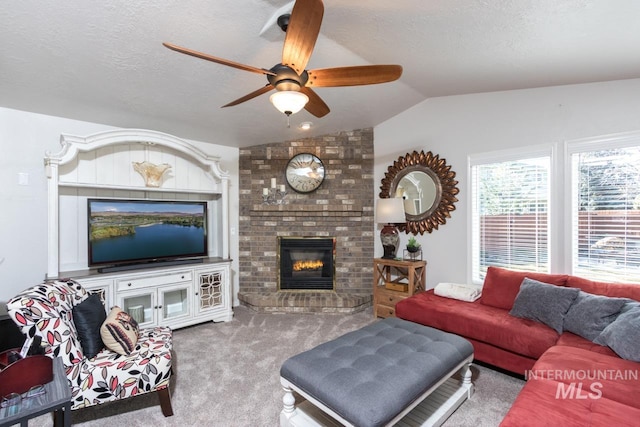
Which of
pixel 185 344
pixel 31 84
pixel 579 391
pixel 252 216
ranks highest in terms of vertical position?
pixel 31 84

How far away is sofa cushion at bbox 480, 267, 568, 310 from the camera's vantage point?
8.84ft

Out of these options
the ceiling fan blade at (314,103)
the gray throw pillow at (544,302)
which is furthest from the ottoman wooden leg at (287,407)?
the gray throw pillow at (544,302)

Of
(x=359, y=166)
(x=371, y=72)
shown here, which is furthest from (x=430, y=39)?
→ (x=359, y=166)

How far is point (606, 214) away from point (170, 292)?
170 inches

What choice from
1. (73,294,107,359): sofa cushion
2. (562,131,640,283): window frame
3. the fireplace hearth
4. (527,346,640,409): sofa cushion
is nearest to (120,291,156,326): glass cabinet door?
(73,294,107,359): sofa cushion

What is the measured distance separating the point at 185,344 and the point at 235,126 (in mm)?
2441

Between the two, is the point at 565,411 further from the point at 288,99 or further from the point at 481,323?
the point at 288,99

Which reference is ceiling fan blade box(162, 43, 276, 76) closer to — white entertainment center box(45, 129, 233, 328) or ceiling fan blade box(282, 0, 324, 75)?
ceiling fan blade box(282, 0, 324, 75)

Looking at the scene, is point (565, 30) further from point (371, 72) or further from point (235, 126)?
point (235, 126)

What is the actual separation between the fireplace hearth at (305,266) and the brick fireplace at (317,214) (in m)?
0.05

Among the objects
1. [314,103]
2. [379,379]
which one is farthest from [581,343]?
[314,103]

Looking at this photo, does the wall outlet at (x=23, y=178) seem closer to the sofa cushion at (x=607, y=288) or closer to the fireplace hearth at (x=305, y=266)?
the fireplace hearth at (x=305, y=266)

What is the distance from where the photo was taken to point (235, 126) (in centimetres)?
359

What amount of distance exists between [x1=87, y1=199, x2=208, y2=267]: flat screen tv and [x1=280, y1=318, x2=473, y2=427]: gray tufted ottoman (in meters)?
2.34
